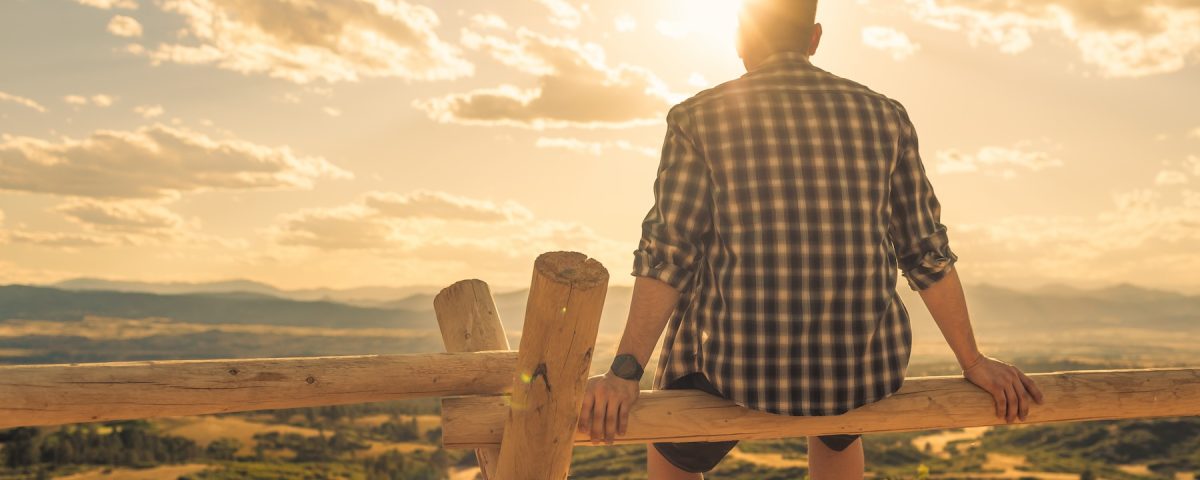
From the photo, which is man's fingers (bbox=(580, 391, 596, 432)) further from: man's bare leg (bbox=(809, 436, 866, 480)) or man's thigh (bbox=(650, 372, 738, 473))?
man's bare leg (bbox=(809, 436, 866, 480))

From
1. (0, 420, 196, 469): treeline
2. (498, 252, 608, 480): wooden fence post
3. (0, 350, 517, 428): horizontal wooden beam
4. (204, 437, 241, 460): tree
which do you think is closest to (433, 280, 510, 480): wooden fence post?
(0, 350, 517, 428): horizontal wooden beam

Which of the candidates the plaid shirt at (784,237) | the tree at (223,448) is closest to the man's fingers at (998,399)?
the plaid shirt at (784,237)

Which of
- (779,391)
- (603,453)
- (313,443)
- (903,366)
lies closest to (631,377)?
(779,391)

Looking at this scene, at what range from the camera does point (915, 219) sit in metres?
3.15

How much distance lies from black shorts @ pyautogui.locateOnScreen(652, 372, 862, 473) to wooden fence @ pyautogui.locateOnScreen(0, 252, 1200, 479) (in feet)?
0.17

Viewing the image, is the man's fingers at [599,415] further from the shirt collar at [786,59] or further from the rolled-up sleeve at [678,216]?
the shirt collar at [786,59]

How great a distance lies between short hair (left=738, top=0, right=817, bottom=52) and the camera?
2965 mm

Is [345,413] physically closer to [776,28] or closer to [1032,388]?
[1032,388]

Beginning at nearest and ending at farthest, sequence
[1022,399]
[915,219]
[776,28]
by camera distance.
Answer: [776,28] < [915,219] < [1022,399]

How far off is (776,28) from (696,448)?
1.56 metres

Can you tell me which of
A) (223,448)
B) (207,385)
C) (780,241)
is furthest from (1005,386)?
(223,448)

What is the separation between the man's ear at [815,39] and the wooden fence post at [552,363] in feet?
3.62

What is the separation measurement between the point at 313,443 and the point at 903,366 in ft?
388

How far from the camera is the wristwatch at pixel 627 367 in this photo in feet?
9.62
